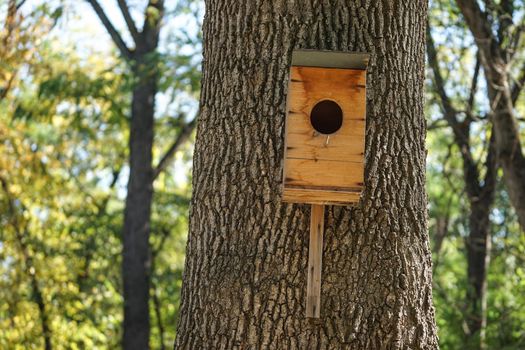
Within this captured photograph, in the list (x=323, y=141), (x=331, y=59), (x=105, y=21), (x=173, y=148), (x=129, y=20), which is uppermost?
(x=129, y=20)

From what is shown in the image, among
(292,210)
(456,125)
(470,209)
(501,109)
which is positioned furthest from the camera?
(470,209)

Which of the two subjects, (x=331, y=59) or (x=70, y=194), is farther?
(x=70, y=194)

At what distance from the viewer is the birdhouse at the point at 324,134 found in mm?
2809

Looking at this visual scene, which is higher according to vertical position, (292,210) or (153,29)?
(153,29)

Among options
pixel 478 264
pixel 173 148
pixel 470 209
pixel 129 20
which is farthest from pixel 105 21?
pixel 478 264

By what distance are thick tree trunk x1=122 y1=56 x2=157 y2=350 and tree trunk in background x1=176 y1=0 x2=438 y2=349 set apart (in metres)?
6.39

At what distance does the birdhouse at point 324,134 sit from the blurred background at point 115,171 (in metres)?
3.89

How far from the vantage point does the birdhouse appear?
2809mm

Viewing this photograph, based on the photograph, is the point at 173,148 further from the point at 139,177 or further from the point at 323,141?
the point at 323,141

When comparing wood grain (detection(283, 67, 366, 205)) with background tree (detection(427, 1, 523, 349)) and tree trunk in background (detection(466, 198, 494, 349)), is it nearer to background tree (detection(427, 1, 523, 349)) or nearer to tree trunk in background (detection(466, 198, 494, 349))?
background tree (detection(427, 1, 523, 349))

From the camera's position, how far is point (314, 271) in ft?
9.36

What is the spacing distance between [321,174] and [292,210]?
233mm

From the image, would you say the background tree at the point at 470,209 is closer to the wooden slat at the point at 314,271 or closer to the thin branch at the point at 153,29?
the thin branch at the point at 153,29

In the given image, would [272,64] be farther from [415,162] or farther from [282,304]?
[282,304]
